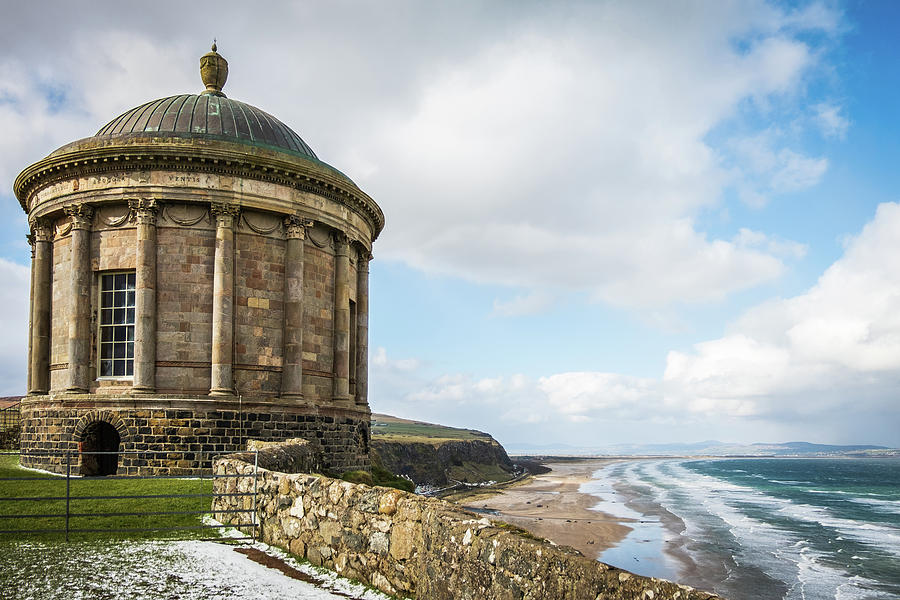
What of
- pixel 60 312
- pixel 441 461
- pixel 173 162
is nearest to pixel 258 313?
pixel 173 162

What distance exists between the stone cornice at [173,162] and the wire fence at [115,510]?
10189mm

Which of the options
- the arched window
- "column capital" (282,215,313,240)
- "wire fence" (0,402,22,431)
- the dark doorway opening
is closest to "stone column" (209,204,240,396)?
"column capital" (282,215,313,240)

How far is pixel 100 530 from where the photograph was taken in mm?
11359

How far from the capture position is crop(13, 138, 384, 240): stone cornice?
72.6 feet

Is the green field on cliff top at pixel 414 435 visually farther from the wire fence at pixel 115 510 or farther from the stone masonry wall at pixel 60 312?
the wire fence at pixel 115 510

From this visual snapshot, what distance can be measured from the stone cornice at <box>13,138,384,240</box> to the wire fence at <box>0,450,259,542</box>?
10.2 meters

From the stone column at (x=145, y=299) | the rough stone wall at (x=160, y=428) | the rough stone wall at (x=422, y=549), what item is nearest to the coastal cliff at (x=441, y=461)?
the rough stone wall at (x=160, y=428)

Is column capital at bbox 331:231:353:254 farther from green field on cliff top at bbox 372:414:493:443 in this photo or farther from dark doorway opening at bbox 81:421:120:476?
green field on cliff top at bbox 372:414:493:443

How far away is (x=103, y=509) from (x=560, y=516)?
38073mm

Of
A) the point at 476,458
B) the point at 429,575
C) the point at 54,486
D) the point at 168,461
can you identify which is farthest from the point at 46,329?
the point at 476,458

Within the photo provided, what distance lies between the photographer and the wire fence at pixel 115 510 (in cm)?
→ 1138

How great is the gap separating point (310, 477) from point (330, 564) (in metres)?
1.43

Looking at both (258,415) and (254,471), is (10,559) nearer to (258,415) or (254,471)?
(254,471)

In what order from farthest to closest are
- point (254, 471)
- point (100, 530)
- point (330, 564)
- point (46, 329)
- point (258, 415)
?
point (46, 329) < point (258, 415) < point (254, 471) < point (100, 530) < point (330, 564)
